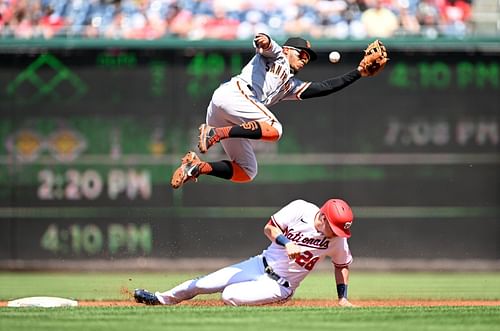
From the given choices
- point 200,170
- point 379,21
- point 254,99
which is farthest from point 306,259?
point 379,21

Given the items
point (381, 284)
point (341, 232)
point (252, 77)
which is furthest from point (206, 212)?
point (341, 232)


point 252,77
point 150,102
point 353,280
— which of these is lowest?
point 353,280

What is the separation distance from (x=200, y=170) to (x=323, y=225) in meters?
1.41

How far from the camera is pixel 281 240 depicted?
8109 mm

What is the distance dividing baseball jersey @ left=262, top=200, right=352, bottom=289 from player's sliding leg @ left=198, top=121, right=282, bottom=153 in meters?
0.71

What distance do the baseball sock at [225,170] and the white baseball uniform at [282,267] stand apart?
3.33 feet

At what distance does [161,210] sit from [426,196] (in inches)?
149

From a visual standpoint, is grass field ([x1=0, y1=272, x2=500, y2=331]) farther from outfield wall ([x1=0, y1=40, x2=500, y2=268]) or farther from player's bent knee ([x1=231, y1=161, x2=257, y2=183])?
outfield wall ([x1=0, y1=40, x2=500, y2=268])

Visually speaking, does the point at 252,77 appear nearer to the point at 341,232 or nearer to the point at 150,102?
the point at 341,232

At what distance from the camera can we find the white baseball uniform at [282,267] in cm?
841

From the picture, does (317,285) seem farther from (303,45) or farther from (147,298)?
(147,298)

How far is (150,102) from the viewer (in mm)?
15594

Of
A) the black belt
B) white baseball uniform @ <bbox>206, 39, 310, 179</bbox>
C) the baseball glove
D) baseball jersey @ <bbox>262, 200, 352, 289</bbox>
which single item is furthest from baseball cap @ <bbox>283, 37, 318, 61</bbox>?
the black belt

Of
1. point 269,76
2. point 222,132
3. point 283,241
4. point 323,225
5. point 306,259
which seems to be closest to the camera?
point 283,241
